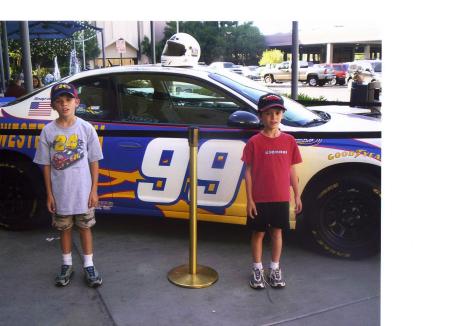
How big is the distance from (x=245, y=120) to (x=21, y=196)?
1923 mm

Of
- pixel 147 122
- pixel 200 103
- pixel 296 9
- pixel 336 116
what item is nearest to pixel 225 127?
pixel 200 103

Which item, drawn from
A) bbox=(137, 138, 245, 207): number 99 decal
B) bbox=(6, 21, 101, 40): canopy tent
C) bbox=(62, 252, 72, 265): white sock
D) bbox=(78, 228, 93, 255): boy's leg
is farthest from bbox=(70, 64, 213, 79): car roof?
bbox=(62, 252, 72, 265): white sock

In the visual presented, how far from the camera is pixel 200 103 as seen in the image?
3.54 metres

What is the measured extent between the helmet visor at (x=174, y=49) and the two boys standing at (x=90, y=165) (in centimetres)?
87

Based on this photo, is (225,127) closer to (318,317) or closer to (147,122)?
(147,122)

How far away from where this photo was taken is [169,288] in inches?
121

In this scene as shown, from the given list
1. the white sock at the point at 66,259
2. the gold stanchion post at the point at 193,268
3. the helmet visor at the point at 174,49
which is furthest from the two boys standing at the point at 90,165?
the helmet visor at the point at 174,49

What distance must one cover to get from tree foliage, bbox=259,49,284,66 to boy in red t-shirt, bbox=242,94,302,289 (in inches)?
17.2

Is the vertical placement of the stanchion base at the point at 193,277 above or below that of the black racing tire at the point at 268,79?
below

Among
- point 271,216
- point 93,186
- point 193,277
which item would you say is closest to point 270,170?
point 271,216

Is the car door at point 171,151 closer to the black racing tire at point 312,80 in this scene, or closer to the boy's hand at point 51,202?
the boy's hand at point 51,202

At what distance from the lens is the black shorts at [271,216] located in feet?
9.79

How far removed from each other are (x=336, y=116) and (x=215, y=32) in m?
1.33
